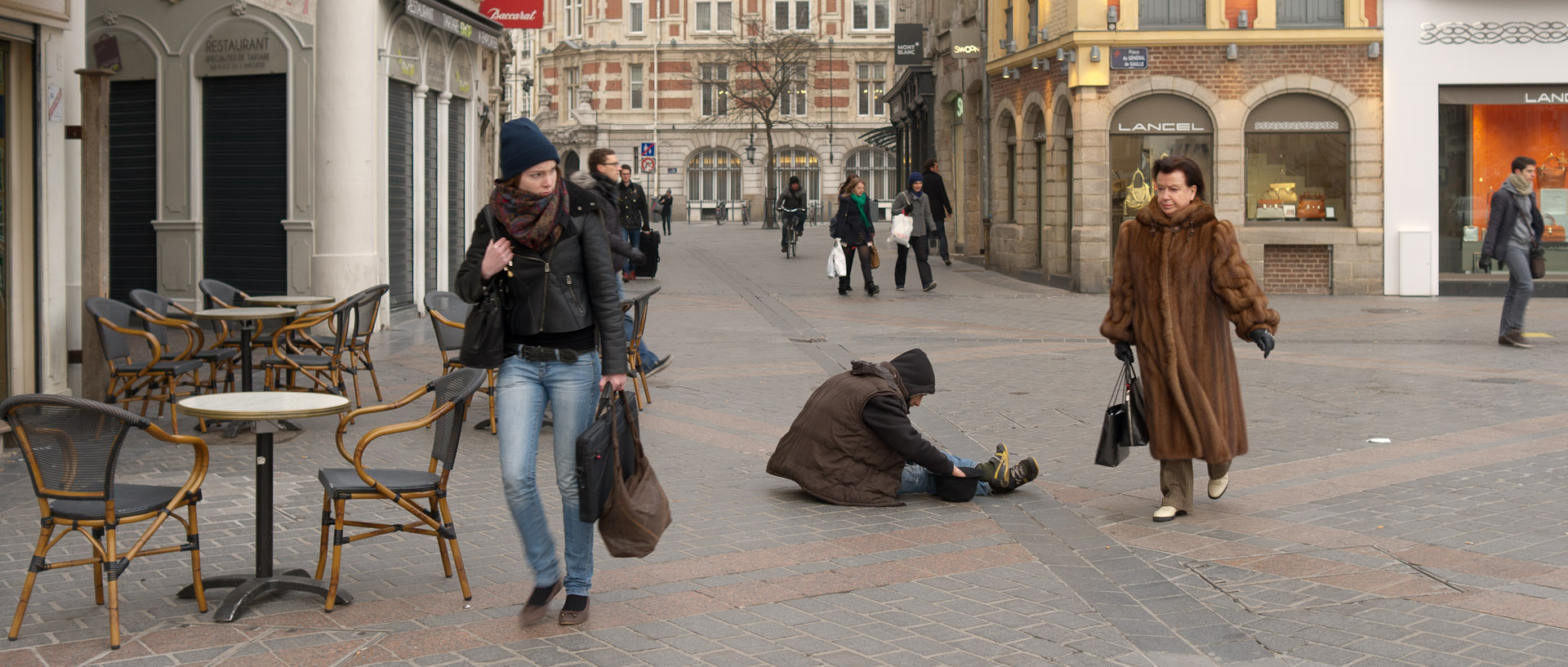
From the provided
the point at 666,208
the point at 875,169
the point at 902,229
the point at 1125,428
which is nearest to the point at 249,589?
the point at 1125,428

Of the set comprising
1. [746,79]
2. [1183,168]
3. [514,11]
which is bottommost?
[1183,168]

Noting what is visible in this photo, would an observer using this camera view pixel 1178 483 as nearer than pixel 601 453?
No

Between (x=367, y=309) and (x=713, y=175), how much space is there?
210ft

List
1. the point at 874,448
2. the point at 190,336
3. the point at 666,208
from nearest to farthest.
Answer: the point at 874,448 → the point at 190,336 → the point at 666,208

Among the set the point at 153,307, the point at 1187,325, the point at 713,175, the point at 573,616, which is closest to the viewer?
the point at 573,616

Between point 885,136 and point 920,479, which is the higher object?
point 885,136

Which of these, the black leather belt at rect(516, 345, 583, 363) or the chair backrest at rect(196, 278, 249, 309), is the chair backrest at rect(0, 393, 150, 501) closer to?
the black leather belt at rect(516, 345, 583, 363)

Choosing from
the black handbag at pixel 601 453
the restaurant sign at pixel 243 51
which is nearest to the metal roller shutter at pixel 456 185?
the restaurant sign at pixel 243 51

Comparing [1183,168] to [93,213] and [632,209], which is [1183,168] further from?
[632,209]

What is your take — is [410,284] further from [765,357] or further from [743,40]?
[743,40]

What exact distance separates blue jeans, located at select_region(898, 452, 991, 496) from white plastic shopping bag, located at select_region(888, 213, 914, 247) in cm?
1380

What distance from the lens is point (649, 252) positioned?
79.5 feet

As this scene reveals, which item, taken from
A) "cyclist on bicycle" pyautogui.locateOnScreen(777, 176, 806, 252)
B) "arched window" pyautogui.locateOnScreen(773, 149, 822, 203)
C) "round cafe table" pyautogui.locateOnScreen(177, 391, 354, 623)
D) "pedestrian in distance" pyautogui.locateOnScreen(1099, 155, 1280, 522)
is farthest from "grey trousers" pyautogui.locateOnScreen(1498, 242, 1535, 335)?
"arched window" pyautogui.locateOnScreen(773, 149, 822, 203)

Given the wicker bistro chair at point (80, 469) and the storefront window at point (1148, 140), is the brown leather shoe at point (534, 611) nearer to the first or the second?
the wicker bistro chair at point (80, 469)
